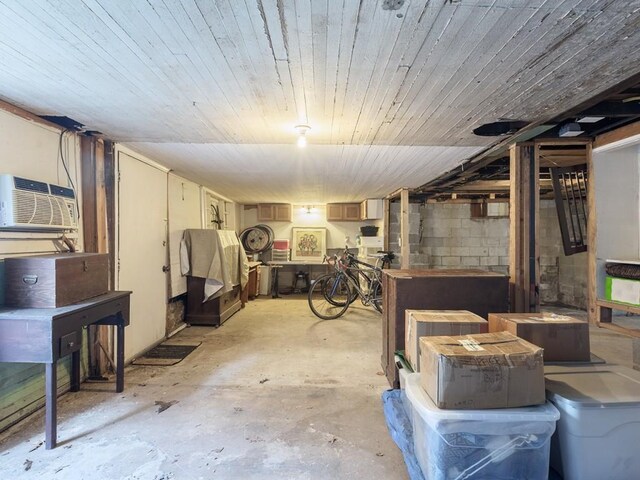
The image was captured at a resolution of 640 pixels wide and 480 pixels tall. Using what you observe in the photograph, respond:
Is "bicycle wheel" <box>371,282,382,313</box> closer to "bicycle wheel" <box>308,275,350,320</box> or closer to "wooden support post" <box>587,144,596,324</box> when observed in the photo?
"bicycle wheel" <box>308,275,350,320</box>

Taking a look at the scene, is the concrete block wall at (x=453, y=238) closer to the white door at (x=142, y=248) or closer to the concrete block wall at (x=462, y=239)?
the concrete block wall at (x=462, y=239)

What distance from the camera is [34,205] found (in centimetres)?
197

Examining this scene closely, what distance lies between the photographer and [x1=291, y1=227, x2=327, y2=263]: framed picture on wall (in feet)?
23.6

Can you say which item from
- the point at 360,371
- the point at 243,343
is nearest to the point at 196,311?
the point at 243,343

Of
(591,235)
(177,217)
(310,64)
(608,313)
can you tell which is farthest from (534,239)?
(177,217)

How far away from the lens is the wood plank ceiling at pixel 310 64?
1.17m

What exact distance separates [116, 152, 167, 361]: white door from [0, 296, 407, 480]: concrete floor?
0.54 metres

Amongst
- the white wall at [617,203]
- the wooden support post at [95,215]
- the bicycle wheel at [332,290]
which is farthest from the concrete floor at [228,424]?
the bicycle wheel at [332,290]

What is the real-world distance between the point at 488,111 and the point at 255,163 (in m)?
2.30

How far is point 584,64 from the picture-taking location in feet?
4.94

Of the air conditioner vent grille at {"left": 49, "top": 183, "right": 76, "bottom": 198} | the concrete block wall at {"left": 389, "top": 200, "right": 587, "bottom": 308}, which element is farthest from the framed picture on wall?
the air conditioner vent grille at {"left": 49, "top": 183, "right": 76, "bottom": 198}

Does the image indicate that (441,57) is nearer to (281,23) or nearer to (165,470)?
(281,23)

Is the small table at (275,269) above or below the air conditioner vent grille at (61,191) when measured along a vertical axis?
below

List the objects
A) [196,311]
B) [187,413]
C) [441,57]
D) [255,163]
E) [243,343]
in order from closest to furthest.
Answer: [441,57] < [187,413] < [255,163] < [243,343] < [196,311]
